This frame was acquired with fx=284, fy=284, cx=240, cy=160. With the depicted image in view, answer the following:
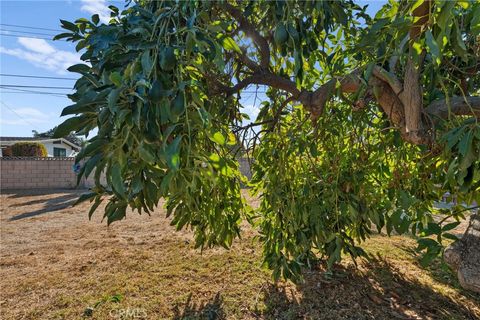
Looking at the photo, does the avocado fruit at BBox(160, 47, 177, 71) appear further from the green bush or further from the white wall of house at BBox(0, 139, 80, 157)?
the white wall of house at BBox(0, 139, 80, 157)

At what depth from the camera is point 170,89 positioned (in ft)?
2.36

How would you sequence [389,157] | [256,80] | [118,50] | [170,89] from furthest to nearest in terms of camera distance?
[389,157] → [256,80] → [118,50] → [170,89]

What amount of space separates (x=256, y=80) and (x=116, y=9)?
80cm

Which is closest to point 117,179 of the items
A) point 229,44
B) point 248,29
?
point 229,44

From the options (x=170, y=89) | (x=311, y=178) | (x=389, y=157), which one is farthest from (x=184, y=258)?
(x=170, y=89)

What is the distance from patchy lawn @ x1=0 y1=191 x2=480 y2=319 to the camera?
1.95m

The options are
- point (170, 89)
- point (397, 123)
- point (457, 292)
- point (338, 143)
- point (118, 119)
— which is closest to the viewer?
point (118, 119)

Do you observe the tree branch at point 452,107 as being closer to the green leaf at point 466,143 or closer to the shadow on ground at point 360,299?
the green leaf at point 466,143

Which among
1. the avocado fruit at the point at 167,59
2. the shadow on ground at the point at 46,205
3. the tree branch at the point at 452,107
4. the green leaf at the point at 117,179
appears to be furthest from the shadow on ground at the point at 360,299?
the shadow on ground at the point at 46,205

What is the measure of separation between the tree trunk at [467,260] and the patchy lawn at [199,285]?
14cm

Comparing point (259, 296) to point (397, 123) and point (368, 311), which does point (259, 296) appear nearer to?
point (368, 311)

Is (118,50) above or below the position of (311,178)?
above

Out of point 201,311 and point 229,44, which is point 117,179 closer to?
point 229,44

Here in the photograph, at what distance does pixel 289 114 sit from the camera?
88.0 inches
